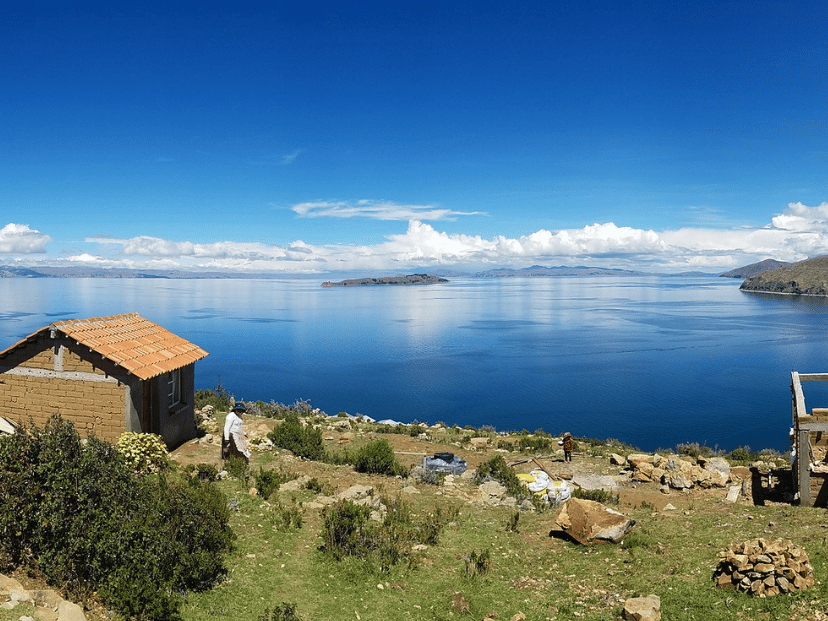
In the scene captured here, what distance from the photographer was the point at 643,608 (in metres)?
7.41

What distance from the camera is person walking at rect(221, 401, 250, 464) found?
558 inches

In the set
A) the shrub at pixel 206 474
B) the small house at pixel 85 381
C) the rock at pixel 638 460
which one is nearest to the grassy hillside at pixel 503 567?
the shrub at pixel 206 474

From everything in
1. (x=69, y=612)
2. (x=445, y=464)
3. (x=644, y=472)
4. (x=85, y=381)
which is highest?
(x=85, y=381)

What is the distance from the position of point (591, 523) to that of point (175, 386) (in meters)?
12.0

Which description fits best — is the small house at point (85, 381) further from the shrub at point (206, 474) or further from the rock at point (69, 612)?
the rock at point (69, 612)

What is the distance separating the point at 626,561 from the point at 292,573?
18.6 feet

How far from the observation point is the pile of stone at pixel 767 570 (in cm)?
732

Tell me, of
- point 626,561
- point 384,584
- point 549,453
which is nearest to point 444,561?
point 384,584

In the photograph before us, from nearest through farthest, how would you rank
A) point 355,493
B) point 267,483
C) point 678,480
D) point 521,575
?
point 521,575, point 267,483, point 355,493, point 678,480

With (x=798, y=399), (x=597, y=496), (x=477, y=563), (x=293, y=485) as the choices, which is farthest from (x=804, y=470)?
(x=293, y=485)

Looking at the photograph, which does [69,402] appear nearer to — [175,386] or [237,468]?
[175,386]

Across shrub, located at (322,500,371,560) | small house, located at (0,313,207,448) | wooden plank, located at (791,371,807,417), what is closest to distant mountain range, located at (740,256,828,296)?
wooden plank, located at (791,371,807,417)

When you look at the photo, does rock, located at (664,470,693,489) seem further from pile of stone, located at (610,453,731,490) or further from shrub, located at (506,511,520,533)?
shrub, located at (506,511,520,533)

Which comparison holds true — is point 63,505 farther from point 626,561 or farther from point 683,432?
point 683,432
